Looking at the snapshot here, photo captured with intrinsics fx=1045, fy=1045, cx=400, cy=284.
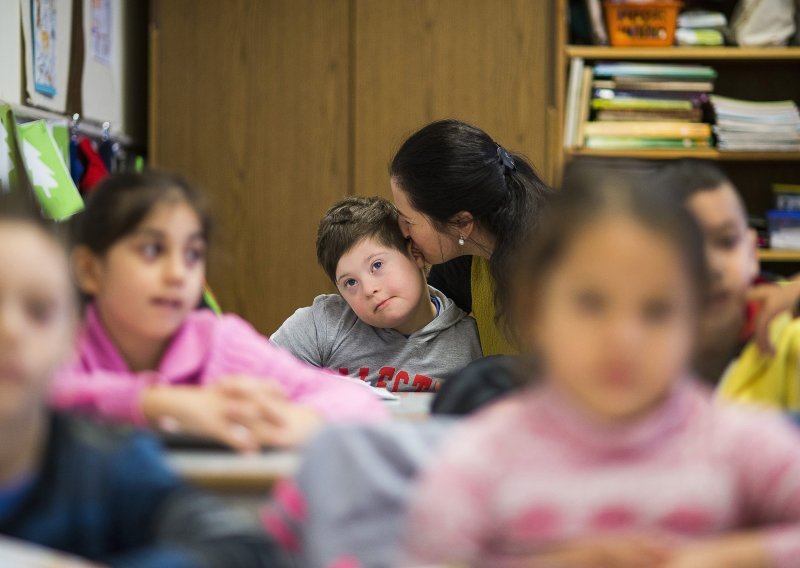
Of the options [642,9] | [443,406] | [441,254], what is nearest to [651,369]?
[443,406]

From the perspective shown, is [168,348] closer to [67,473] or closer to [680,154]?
[67,473]

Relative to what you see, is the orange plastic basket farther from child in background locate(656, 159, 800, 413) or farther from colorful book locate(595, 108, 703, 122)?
child in background locate(656, 159, 800, 413)

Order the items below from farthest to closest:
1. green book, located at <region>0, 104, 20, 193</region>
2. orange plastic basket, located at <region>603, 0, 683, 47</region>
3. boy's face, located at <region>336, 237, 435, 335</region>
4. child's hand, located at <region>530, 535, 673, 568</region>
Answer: orange plastic basket, located at <region>603, 0, 683, 47</region> → green book, located at <region>0, 104, 20, 193</region> → boy's face, located at <region>336, 237, 435, 335</region> → child's hand, located at <region>530, 535, 673, 568</region>

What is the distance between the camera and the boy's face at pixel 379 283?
2072mm

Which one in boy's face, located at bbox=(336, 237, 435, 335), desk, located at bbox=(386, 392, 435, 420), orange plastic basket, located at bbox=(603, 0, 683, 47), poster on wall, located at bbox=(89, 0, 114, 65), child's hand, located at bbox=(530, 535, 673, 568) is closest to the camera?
child's hand, located at bbox=(530, 535, 673, 568)

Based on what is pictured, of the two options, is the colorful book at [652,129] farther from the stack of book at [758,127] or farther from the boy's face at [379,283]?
the boy's face at [379,283]

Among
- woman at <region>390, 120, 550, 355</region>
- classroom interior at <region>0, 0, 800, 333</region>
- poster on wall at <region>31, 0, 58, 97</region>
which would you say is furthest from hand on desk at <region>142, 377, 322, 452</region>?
classroom interior at <region>0, 0, 800, 333</region>

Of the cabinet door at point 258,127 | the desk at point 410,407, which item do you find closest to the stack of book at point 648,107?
the cabinet door at point 258,127

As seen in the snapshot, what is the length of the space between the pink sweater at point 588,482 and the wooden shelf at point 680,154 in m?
2.60

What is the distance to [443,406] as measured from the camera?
3.75 feet

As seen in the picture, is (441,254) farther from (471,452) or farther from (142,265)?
(471,452)

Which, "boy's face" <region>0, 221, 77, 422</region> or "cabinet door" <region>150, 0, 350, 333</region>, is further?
"cabinet door" <region>150, 0, 350, 333</region>

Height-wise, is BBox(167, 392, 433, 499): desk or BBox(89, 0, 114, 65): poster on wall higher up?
BBox(89, 0, 114, 65): poster on wall

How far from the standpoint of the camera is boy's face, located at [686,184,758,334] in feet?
3.50
